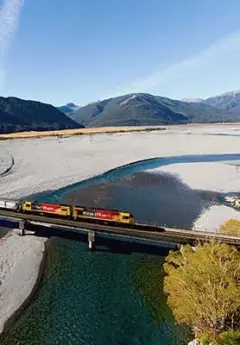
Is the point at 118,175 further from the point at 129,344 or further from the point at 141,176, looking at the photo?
the point at 129,344

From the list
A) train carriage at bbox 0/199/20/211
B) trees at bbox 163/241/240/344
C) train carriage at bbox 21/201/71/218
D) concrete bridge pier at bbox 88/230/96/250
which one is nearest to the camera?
trees at bbox 163/241/240/344

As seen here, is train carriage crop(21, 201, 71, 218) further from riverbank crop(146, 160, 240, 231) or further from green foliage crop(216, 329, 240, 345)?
green foliage crop(216, 329, 240, 345)

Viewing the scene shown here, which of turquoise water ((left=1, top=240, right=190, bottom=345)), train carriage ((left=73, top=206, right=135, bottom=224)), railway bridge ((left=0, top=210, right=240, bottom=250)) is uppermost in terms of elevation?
train carriage ((left=73, top=206, right=135, bottom=224))

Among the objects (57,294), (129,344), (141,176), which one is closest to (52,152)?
(141,176)

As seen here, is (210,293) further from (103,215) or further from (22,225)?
(22,225)

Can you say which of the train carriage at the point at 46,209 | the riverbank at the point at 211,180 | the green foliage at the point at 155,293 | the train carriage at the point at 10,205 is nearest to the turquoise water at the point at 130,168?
the riverbank at the point at 211,180

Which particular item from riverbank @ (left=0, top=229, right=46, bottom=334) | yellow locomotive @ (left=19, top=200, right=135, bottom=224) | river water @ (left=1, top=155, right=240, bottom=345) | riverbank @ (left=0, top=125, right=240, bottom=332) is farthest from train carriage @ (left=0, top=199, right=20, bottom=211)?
river water @ (left=1, top=155, right=240, bottom=345)
